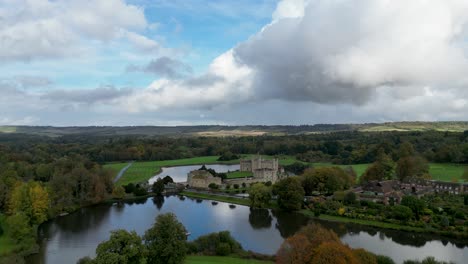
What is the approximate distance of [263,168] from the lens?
235 feet

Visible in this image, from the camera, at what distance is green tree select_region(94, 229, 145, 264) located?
65.7 feet

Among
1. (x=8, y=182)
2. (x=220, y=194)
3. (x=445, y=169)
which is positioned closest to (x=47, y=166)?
(x=8, y=182)

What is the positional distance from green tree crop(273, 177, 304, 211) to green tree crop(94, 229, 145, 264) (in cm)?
2436

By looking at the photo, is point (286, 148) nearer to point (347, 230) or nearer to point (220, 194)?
point (220, 194)

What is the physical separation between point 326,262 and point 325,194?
108ft

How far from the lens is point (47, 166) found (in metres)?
61.1

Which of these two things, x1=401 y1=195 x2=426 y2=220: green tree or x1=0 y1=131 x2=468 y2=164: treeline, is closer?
x1=401 y1=195 x2=426 y2=220: green tree

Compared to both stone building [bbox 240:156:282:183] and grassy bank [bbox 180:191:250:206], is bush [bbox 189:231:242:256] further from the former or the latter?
stone building [bbox 240:156:282:183]

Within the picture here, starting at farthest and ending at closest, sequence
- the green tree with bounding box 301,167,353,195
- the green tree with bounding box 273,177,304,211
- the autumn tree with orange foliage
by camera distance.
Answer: the green tree with bounding box 301,167,353,195, the green tree with bounding box 273,177,304,211, the autumn tree with orange foliage

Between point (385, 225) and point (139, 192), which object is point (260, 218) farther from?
point (139, 192)

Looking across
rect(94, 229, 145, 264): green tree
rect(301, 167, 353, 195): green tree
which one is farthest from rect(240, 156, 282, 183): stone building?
rect(94, 229, 145, 264): green tree

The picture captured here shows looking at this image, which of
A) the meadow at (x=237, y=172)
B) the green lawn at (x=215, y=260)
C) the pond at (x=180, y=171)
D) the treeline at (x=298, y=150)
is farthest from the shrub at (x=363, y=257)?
the treeline at (x=298, y=150)

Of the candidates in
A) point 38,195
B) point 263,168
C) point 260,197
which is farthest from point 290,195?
point 263,168

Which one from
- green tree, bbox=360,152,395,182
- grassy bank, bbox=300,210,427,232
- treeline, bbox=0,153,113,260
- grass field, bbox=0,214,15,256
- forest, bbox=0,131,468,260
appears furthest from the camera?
green tree, bbox=360,152,395,182
